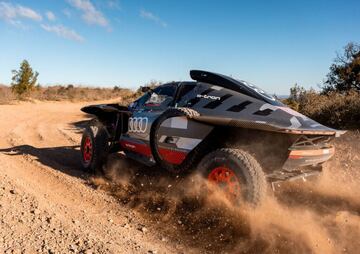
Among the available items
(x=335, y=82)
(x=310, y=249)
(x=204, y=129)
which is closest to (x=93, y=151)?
(x=204, y=129)

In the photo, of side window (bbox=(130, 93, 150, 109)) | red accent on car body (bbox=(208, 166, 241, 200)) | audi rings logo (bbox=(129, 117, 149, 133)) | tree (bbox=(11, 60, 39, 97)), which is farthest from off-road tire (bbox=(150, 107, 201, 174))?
tree (bbox=(11, 60, 39, 97))

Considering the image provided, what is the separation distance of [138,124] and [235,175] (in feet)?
7.73

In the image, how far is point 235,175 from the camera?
3.79m

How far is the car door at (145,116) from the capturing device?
5344mm

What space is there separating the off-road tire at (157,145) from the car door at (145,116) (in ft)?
1.01

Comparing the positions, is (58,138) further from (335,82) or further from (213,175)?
(335,82)

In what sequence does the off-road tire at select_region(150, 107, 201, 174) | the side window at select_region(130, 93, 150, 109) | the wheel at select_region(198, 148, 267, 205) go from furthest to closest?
the side window at select_region(130, 93, 150, 109) → the off-road tire at select_region(150, 107, 201, 174) → the wheel at select_region(198, 148, 267, 205)

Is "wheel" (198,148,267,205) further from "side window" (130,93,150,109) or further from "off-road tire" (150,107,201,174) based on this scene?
"side window" (130,93,150,109)

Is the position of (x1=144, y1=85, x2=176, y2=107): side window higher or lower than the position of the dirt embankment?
higher

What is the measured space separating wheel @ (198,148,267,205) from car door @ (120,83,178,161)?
1.47 metres

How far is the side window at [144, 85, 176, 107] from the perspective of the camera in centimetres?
530

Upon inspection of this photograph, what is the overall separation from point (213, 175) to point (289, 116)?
1165 mm

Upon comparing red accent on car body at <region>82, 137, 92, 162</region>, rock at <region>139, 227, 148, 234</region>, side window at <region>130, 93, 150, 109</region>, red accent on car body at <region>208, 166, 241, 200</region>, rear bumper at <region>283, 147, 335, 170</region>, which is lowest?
rock at <region>139, 227, 148, 234</region>

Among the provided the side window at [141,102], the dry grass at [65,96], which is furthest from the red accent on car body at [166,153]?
the dry grass at [65,96]
